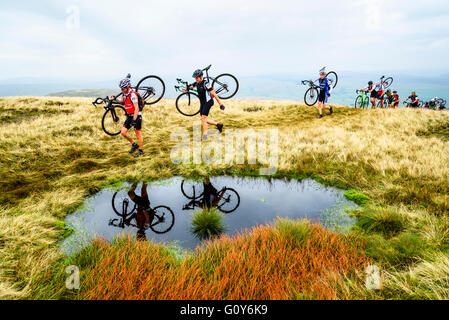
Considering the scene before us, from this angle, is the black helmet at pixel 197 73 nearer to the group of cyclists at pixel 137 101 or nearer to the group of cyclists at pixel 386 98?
the group of cyclists at pixel 137 101

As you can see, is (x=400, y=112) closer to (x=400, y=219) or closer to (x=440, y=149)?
(x=440, y=149)

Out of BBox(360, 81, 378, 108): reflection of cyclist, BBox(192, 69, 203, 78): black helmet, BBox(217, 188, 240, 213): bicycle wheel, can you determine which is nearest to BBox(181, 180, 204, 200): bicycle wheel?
BBox(217, 188, 240, 213): bicycle wheel

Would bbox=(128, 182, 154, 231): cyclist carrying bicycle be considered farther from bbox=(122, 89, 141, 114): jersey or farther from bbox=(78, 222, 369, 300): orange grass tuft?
bbox=(122, 89, 141, 114): jersey

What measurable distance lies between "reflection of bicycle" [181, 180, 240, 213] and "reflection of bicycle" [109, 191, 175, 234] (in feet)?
1.95

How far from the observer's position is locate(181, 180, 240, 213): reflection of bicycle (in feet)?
20.4

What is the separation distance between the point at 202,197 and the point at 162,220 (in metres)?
1.48

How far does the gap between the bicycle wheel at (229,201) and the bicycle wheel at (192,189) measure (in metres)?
0.74

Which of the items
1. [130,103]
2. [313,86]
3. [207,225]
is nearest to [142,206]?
[207,225]

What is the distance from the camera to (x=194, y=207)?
20.4ft

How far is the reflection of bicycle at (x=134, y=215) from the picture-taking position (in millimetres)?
5379

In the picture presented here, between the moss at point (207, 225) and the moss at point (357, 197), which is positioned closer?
the moss at point (207, 225)

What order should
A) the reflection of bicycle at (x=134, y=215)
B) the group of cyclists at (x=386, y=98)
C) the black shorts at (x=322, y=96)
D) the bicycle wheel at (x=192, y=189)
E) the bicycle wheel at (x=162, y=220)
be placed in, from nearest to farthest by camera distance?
the bicycle wheel at (x=162, y=220) → the reflection of bicycle at (x=134, y=215) → the bicycle wheel at (x=192, y=189) → the black shorts at (x=322, y=96) → the group of cyclists at (x=386, y=98)

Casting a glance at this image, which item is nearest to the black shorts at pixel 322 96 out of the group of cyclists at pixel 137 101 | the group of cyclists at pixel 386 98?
the group of cyclists at pixel 386 98

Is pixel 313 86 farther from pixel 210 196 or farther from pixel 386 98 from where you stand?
pixel 386 98
